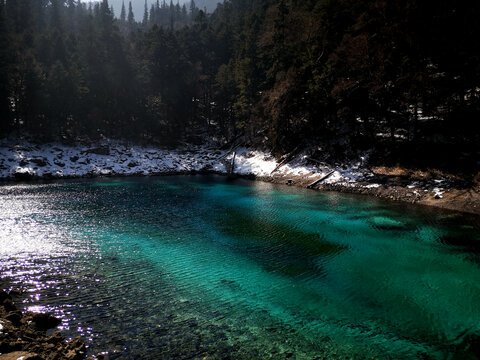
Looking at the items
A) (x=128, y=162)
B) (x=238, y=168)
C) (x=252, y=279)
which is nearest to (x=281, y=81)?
(x=238, y=168)

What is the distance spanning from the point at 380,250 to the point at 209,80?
53.9 meters

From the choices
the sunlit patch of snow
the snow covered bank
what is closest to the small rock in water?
the sunlit patch of snow

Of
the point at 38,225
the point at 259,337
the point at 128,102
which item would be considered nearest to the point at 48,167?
the point at 128,102

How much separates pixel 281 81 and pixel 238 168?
1294 cm

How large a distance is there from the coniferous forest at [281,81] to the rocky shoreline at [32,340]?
85.0 feet

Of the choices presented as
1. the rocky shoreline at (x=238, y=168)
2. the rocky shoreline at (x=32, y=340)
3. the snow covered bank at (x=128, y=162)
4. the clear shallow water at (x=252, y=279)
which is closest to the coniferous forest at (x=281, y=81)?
the rocky shoreline at (x=238, y=168)

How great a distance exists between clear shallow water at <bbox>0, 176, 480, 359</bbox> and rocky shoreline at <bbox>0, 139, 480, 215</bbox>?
3.52 meters

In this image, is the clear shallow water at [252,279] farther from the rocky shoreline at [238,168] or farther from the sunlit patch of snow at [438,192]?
the rocky shoreline at [238,168]

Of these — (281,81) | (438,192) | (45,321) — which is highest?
(281,81)

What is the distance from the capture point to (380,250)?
11.8 meters

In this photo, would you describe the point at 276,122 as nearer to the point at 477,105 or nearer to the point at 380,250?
the point at 477,105

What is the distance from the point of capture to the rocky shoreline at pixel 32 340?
480cm

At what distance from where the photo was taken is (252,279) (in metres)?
9.02

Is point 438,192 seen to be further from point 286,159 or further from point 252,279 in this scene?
point 286,159
